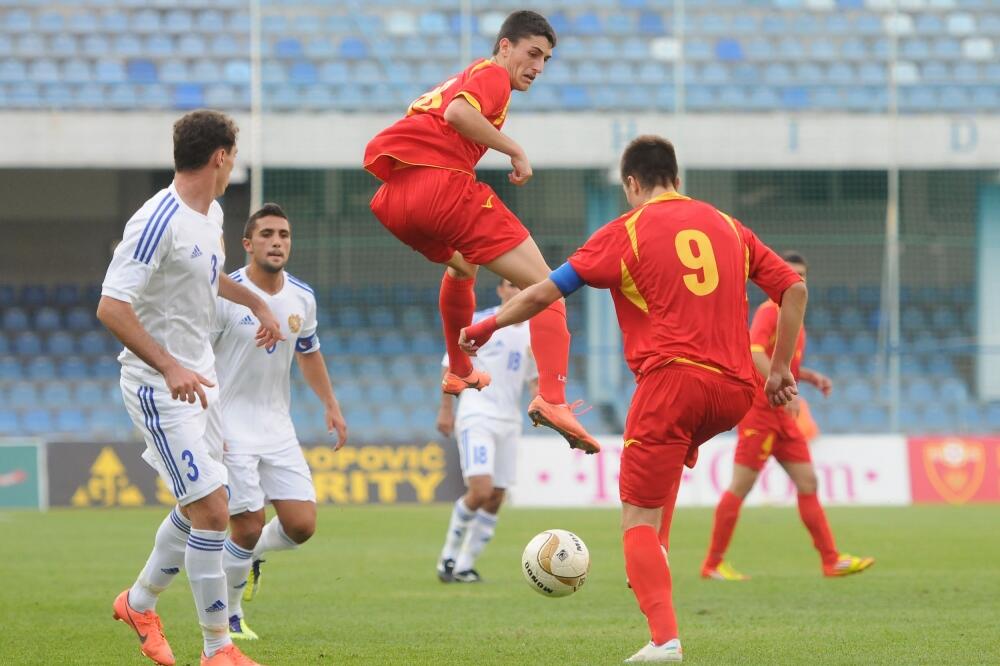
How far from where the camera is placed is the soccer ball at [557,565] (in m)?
6.99

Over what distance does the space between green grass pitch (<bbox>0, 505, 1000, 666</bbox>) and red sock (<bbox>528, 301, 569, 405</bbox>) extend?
124 cm

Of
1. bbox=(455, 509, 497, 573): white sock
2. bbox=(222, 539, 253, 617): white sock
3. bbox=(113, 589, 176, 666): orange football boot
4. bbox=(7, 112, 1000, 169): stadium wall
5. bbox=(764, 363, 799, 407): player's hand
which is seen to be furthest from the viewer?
bbox=(7, 112, 1000, 169): stadium wall

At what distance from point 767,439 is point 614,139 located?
1251 centimetres

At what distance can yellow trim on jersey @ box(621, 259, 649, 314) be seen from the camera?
6617mm

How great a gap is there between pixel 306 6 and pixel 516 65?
62.0 feet

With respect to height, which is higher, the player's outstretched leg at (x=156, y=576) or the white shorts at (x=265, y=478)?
the white shorts at (x=265, y=478)

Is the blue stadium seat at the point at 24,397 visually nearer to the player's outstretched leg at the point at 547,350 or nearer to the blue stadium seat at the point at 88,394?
the blue stadium seat at the point at 88,394

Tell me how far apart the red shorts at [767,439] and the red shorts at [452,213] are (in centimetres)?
469

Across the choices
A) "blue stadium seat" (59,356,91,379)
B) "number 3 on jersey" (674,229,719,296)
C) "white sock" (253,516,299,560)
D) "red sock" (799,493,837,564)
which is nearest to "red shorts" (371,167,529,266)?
"number 3 on jersey" (674,229,719,296)

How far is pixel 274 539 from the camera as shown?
8609 mm

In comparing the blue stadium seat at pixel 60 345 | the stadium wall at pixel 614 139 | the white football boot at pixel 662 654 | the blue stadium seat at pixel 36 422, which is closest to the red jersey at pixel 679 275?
the white football boot at pixel 662 654

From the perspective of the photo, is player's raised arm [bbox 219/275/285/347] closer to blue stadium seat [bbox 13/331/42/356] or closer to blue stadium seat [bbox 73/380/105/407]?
blue stadium seat [bbox 73/380/105/407]

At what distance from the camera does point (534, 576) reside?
7047 mm

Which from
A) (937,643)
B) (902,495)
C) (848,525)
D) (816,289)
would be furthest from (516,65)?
(816,289)
